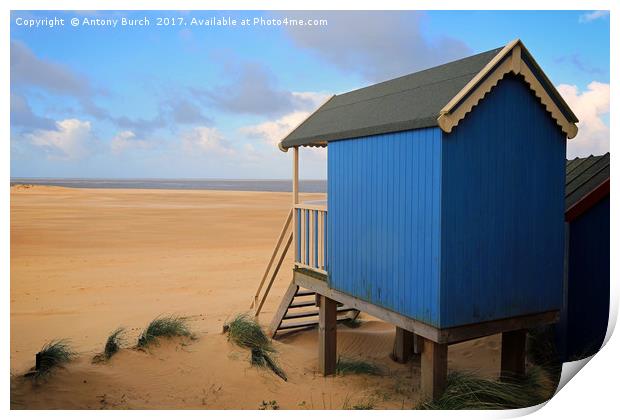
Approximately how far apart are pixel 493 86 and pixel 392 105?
1.46 m

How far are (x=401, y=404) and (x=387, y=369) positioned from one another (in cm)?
198

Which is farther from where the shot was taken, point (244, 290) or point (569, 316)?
point (244, 290)

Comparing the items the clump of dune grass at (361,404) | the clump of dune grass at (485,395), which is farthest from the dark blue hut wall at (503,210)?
the clump of dune grass at (361,404)

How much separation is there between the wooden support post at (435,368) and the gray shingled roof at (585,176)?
3141 millimetres

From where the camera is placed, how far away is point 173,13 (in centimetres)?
774

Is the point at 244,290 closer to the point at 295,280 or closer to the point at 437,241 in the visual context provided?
the point at 295,280

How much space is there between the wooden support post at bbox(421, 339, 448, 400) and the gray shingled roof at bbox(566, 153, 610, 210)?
3.14 m

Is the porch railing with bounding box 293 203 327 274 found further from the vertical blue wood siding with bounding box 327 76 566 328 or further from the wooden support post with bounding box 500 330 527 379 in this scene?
the wooden support post with bounding box 500 330 527 379

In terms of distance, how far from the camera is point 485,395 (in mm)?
6902

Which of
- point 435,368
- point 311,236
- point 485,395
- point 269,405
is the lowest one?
point 269,405

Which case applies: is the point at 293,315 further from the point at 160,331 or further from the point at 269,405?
the point at 269,405

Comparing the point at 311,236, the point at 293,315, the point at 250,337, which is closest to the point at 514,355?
the point at 311,236

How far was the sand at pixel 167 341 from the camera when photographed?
7422 mm
